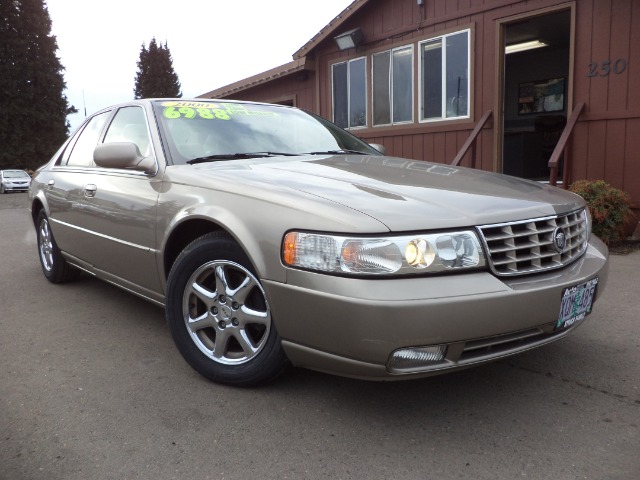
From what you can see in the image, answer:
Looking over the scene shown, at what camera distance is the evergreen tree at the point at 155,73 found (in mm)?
56906

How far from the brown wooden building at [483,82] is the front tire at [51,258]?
5.64 metres

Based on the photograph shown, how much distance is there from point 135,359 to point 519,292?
212cm

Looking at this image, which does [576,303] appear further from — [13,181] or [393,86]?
[13,181]

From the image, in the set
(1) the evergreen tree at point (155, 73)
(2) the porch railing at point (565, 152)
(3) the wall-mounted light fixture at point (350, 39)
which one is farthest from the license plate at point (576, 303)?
(1) the evergreen tree at point (155, 73)

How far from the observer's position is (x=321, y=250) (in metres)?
2.20

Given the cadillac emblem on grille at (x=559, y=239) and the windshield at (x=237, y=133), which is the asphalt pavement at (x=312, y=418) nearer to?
the cadillac emblem on grille at (x=559, y=239)

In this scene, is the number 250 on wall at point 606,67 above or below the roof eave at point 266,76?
below

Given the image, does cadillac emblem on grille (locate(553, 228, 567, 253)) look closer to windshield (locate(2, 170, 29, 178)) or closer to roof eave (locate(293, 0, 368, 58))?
roof eave (locate(293, 0, 368, 58))

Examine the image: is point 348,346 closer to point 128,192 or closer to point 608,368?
A: point 608,368

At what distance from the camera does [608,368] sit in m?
2.95

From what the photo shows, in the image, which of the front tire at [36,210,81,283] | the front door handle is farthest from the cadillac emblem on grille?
the front tire at [36,210,81,283]

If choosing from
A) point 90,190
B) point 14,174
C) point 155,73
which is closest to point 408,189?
point 90,190

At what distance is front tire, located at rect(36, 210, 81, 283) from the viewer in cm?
475

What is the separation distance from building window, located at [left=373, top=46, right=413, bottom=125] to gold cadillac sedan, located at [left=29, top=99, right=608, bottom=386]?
21.6 ft
